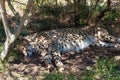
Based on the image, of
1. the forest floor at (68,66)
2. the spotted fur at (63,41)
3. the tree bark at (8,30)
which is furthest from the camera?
the spotted fur at (63,41)

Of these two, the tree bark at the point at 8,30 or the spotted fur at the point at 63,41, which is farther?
the spotted fur at the point at 63,41

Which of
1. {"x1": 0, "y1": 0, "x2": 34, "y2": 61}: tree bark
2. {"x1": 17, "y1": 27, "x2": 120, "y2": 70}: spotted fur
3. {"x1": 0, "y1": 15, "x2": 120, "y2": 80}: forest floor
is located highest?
{"x1": 0, "y1": 0, "x2": 34, "y2": 61}: tree bark

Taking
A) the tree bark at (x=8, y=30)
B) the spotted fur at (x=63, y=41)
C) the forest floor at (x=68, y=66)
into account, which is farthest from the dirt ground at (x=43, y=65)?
the tree bark at (x=8, y=30)

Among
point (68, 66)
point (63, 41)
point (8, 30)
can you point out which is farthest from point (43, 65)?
point (8, 30)

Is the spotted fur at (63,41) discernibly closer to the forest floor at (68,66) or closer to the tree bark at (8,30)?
the forest floor at (68,66)

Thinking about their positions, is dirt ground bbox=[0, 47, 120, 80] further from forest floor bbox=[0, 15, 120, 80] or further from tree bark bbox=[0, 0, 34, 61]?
tree bark bbox=[0, 0, 34, 61]

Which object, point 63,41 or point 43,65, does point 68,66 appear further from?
point 63,41

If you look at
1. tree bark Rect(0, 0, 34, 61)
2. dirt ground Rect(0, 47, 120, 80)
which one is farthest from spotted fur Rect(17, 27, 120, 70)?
tree bark Rect(0, 0, 34, 61)

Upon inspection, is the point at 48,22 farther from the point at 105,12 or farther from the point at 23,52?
the point at 23,52

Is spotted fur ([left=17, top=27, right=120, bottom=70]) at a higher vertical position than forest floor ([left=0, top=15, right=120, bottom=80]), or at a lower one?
higher

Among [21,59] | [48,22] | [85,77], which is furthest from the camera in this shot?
[48,22]

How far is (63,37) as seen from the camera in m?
8.05

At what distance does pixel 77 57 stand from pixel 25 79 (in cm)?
152

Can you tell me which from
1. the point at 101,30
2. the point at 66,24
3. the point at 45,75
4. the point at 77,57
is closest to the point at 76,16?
the point at 66,24
